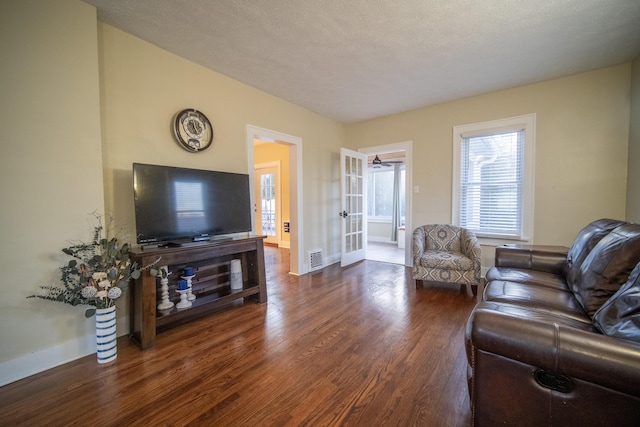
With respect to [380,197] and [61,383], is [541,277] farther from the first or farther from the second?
[380,197]

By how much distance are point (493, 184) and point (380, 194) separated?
379 centimetres

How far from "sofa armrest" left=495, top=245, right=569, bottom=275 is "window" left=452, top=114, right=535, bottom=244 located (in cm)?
111

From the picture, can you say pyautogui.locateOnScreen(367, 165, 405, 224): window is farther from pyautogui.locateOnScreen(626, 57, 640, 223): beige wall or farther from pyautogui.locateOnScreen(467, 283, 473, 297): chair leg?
pyautogui.locateOnScreen(626, 57, 640, 223): beige wall

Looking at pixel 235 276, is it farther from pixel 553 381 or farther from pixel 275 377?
pixel 553 381

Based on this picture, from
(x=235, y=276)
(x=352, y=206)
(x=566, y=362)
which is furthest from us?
(x=352, y=206)

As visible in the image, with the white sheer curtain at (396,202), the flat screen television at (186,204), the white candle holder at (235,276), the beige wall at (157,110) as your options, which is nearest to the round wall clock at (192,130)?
the beige wall at (157,110)

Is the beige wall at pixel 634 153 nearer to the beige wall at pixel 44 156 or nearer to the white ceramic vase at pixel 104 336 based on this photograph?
the white ceramic vase at pixel 104 336

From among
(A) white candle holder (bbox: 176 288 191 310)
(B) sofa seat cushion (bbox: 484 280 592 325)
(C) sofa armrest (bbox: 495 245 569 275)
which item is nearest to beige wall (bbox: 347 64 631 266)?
(C) sofa armrest (bbox: 495 245 569 275)

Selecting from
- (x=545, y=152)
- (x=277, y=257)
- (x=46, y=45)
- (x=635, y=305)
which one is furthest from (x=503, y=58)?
(x=277, y=257)

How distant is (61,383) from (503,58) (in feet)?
15.0

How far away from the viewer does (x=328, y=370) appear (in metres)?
1.71

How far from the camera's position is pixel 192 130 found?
2.63 m

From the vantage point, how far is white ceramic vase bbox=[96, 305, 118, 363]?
5.93 ft

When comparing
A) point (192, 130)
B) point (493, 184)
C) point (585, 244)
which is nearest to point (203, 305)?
point (192, 130)
